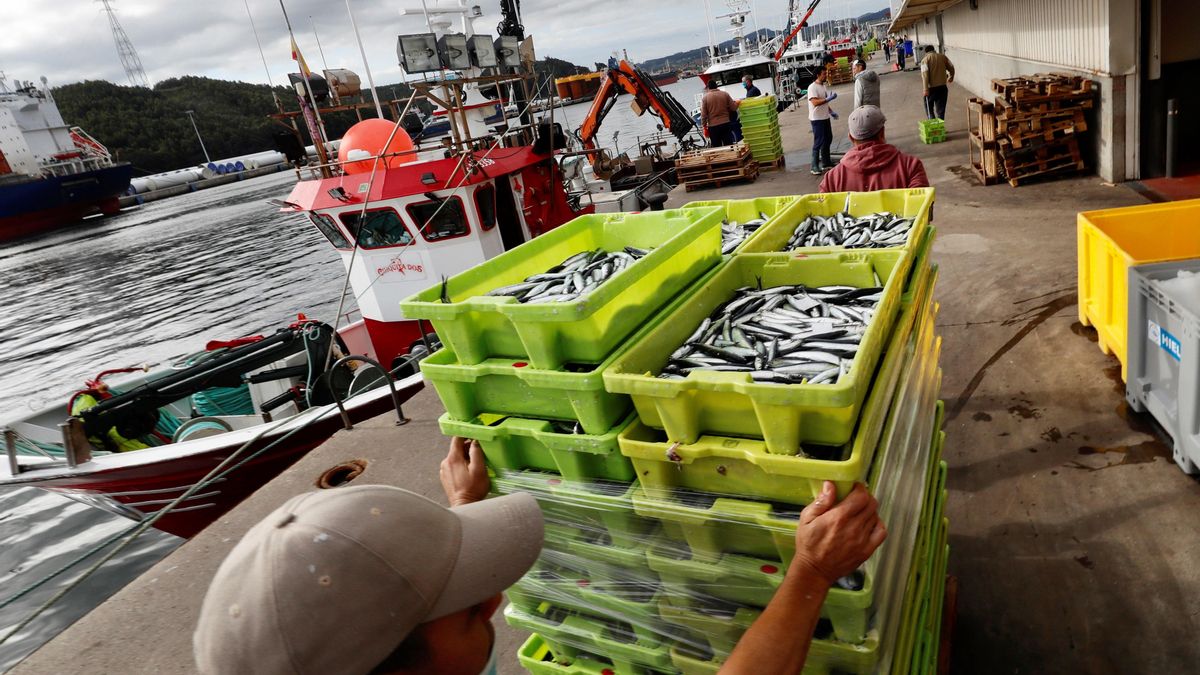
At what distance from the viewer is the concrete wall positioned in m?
9.09

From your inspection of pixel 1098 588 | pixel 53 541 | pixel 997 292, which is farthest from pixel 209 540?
pixel 53 541

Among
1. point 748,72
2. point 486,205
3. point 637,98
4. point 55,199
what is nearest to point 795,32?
point 748,72

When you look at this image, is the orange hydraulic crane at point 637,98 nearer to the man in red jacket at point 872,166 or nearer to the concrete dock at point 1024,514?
the concrete dock at point 1024,514

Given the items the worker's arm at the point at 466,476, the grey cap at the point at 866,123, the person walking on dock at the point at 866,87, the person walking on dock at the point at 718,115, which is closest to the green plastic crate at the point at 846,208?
the worker's arm at the point at 466,476

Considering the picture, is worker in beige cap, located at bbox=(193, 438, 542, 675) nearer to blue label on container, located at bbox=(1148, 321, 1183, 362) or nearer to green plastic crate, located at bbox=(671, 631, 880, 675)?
green plastic crate, located at bbox=(671, 631, 880, 675)

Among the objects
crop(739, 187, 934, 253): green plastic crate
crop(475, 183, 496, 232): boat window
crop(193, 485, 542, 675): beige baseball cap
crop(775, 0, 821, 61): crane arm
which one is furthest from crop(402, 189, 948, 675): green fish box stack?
crop(775, 0, 821, 61): crane arm

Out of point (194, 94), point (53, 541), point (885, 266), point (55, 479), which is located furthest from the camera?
point (194, 94)

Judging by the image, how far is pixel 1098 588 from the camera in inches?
131

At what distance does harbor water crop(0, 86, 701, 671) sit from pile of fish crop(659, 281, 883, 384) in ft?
31.0

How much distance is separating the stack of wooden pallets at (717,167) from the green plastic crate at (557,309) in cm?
1245

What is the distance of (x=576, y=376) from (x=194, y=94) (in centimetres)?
12173

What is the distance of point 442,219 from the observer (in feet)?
29.6

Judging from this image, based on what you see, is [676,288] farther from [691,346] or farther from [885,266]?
[885,266]

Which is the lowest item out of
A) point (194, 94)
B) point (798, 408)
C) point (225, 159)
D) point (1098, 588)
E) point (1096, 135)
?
point (1098, 588)
